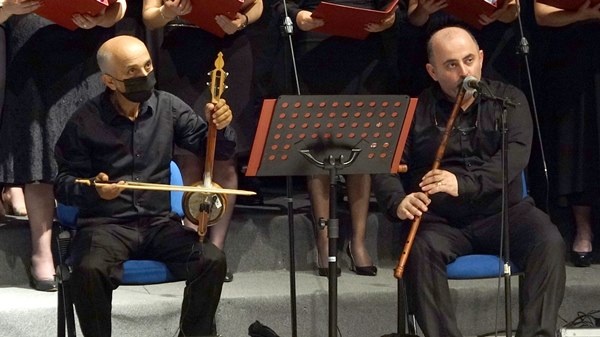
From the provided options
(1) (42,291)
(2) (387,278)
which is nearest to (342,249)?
(2) (387,278)

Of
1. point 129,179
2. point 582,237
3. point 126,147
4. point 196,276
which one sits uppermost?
point 126,147

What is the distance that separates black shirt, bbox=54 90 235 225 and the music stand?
1.84 ft

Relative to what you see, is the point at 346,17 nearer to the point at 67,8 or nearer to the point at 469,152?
the point at 469,152

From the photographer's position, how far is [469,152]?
497cm

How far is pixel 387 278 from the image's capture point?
5617 mm

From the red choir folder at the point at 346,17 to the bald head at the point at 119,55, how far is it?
2.75 ft

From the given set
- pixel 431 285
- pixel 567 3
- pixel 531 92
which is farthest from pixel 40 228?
pixel 567 3

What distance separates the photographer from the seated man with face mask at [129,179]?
4.50 m

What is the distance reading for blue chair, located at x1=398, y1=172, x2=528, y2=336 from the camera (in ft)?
15.3

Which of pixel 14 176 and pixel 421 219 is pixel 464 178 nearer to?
pixel 421 219

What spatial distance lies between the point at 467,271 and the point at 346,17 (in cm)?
127

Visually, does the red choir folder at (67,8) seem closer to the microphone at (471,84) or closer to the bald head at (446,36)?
the bald head at (446,36)

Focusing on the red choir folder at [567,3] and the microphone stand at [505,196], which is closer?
the microphone stand at [505,196]

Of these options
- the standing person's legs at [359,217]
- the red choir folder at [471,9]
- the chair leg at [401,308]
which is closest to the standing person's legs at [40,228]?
the standing person's legs at [359,217]
